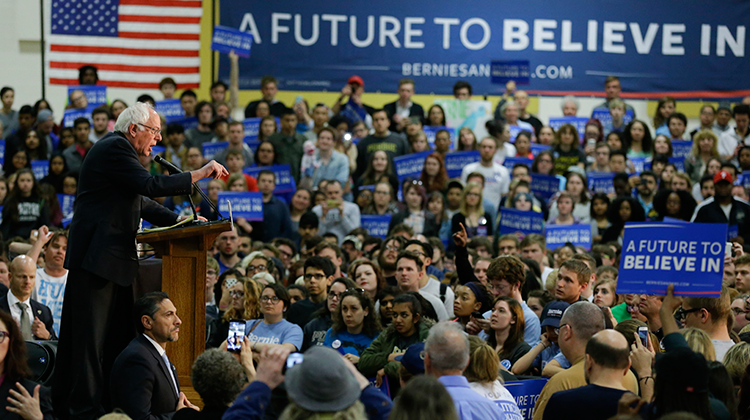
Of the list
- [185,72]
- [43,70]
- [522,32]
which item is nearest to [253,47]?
[185,72]

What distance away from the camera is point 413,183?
11.9 meters

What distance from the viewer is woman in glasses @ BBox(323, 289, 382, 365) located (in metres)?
7.00

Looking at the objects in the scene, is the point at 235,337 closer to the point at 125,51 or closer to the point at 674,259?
the point at 674,259

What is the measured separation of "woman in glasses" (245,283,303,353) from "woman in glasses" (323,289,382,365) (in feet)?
0.99

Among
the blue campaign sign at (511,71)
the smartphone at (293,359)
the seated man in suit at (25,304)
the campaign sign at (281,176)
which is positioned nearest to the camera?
the smartphone at (293,359)

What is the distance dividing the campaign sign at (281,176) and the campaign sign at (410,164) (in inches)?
55.4

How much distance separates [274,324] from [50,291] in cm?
191

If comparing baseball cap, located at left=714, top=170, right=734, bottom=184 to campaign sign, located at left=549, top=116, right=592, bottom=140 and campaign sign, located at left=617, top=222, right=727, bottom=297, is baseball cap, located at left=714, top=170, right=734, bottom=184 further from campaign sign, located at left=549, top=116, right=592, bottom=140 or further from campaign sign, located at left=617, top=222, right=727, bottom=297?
campaign sign, located at left=617, top=222, right=727, bottom=297

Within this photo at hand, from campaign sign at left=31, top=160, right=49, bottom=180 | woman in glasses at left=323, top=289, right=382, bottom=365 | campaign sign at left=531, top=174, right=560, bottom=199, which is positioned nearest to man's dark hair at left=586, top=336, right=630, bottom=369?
woman in glasses at left=323, top=289, right=382, bottom=365

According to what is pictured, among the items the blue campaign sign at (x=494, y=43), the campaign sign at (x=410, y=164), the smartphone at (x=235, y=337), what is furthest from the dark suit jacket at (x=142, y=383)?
the blue campaign sign at (x=494, y=43)

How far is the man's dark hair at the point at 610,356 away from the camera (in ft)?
13.8

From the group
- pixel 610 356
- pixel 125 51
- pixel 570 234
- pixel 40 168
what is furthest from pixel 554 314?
pixel 125 51

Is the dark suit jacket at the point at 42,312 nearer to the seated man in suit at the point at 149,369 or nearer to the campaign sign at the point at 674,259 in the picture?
the seated man in suit at the point at 149,369

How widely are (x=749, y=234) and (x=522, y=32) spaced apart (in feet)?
25.7
